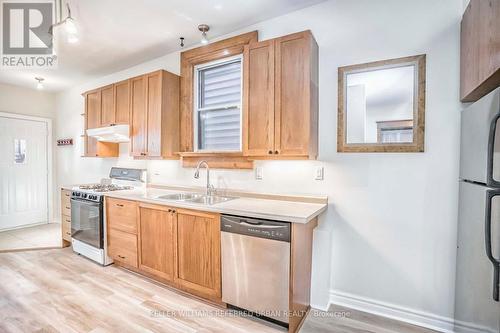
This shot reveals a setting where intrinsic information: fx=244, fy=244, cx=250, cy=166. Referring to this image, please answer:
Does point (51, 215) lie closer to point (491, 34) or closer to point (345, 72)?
point (345, 72)

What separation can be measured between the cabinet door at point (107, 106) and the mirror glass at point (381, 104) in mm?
3257

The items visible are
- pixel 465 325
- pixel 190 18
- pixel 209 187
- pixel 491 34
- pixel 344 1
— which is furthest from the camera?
pixel 209 187

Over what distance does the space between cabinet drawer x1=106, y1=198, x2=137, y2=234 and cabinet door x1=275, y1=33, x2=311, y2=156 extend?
5.99ft

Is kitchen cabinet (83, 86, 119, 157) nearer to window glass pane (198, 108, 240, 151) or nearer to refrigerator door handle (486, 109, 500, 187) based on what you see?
window glass pane (198, 108, 240, 151)

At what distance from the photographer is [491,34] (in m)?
1.30

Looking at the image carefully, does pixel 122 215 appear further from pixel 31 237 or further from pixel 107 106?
pixel 31 237

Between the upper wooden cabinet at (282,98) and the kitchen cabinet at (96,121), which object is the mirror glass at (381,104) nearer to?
the upper wooden cabinet at (282,98)

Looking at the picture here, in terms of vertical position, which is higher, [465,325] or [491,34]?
[491,34]

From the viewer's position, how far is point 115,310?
2.16 meters

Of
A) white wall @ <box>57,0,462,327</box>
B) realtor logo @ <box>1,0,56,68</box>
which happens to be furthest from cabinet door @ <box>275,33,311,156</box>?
realtor logo @ <box>1,0,56,68</box>

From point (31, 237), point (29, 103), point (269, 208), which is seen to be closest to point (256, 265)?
point (269, 208)

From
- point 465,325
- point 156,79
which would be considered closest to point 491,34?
point 465,325

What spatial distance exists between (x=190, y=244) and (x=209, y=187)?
752mm

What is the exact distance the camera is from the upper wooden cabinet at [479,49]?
126cm
